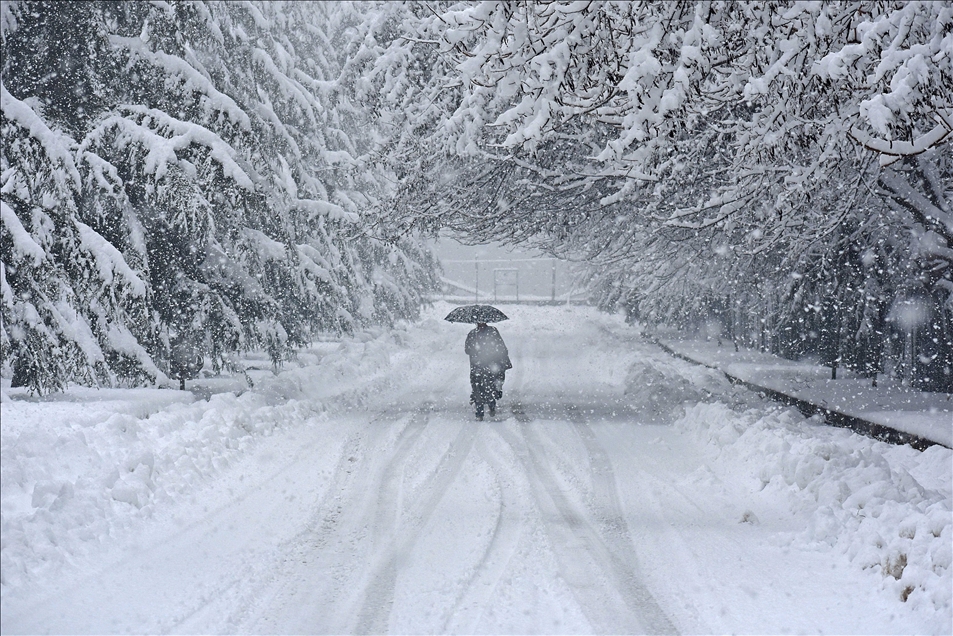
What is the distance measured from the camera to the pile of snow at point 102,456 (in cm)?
593

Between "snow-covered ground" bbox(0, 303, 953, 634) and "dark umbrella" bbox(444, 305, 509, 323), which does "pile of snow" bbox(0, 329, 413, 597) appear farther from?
"dark umbrella" bbox(444, 305, 509, 323)

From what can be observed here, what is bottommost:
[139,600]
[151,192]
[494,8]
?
[139,600]

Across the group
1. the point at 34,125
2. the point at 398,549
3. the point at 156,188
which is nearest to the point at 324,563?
the point at 398,549

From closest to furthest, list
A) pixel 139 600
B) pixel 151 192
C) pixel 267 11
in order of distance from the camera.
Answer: pixel 139 600
pixel 151 192
pixel 267 11

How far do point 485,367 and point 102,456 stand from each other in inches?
292

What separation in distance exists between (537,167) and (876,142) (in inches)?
203

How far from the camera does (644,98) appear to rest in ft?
18.2

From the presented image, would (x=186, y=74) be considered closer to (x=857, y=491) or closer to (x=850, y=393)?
(x=857, y=491)

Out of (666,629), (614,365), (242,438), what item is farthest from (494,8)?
(614,365)

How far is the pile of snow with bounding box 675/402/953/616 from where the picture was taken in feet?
18.2

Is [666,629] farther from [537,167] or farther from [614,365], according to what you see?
[614,365]

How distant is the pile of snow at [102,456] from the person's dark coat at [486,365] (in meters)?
2.73

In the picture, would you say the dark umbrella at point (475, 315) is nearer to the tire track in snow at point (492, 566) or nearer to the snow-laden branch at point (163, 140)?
the snow-laden branch at point (163, 140)

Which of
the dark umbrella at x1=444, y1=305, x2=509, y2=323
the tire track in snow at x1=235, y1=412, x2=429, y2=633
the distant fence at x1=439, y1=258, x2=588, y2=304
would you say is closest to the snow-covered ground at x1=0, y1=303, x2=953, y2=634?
the tire track in snow at x1=235, y1=412, x2=429, y2=633
